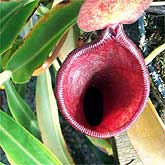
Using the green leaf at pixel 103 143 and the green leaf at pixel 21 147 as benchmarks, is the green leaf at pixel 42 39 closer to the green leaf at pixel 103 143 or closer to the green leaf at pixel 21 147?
the green leaf at pixel 21 147

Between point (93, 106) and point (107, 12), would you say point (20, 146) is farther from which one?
point (107, 12)

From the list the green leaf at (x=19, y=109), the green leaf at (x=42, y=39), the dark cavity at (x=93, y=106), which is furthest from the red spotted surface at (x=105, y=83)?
the green leaf at (x=19, y=109)

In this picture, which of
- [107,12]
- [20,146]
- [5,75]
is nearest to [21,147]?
[20,146]

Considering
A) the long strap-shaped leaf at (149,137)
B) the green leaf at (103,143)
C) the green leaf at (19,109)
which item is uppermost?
the green leaf at (19,109)

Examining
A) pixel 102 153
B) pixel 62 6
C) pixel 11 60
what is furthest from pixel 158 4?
pixel 102 153

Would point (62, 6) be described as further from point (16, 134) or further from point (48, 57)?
point (16, 134)

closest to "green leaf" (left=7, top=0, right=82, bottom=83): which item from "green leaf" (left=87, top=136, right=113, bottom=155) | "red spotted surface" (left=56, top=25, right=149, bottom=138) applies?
"red spotted surface" (left=56, top=25, right=149, bottom=138)

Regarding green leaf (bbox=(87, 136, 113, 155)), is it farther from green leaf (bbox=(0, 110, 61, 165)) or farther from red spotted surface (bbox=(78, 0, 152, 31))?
red spotted surface (bbox=(78, 0, 152, 31))
